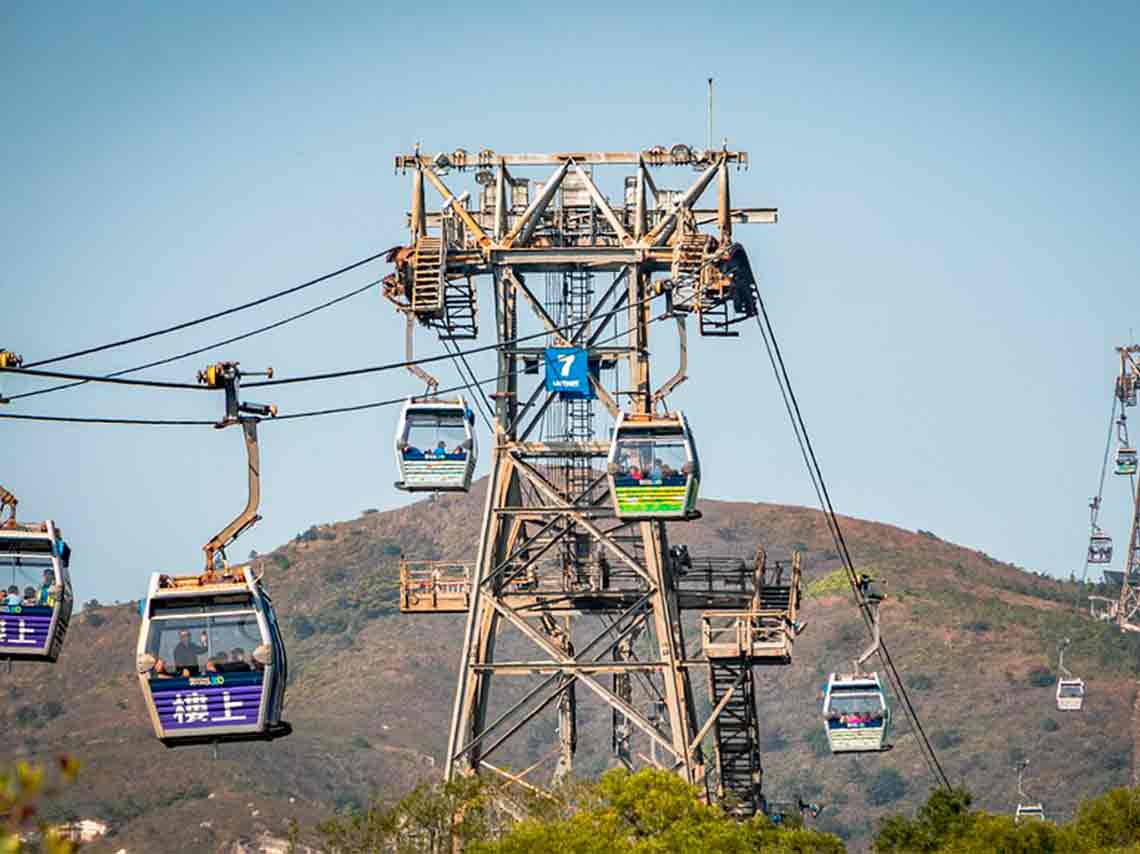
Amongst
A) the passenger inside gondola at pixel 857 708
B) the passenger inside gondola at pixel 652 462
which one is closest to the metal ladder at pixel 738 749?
the passenger inside gondola at pixel 857 708

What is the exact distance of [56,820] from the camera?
480ft

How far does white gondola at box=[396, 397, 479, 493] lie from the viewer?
185 feet

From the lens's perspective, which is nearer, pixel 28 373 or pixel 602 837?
pixel 28 373

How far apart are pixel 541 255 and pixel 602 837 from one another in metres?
12.5

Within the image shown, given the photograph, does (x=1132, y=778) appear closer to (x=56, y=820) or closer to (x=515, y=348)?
(x=56, y=820)

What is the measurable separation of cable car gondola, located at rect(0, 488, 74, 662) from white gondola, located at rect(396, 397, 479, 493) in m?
11.3

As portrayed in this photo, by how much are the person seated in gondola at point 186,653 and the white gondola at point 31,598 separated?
6.95 meters

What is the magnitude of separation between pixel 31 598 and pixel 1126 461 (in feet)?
298

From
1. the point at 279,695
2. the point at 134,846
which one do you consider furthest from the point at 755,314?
the point at 134,846

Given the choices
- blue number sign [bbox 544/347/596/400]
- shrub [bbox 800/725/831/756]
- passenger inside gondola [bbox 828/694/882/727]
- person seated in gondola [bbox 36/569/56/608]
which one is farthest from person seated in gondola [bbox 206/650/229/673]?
shrub [bbox 800/725/831/756]

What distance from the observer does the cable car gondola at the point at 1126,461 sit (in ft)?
422

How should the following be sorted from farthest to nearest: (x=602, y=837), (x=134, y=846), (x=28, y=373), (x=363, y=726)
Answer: (x=363, y=726) → (x=134, y=846) → (x=602, y=837) → (x=28, y=373)

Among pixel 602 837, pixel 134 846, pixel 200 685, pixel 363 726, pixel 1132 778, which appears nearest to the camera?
pixel 200 685

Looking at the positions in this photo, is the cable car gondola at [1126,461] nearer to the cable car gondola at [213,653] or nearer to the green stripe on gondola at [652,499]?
the green stripe on gondola at [652,499]
